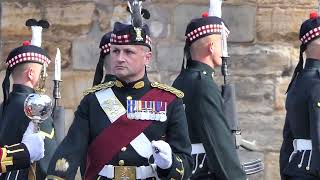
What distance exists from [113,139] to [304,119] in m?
1.99

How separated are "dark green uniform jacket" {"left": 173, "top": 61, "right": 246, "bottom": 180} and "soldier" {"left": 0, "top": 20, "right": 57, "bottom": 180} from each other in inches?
39.5

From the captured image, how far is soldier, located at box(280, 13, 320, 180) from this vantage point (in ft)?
21.2

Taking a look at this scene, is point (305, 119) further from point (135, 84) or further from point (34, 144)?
point (34, 144)

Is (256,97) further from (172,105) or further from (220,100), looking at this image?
(172,105)

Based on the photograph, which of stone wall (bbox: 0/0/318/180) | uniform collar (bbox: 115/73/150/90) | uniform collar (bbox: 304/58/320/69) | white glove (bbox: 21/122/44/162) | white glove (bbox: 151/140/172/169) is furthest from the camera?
stone wall (bbox: 0/0/318/180)

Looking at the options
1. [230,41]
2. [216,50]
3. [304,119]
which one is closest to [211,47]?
[216,50]

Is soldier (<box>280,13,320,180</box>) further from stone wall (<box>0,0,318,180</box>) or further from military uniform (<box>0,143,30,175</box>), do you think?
military uniform (<box>0,143,30,175</box>)

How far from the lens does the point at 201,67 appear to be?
6.56m

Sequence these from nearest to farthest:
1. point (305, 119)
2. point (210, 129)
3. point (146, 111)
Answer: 1. point (146, 111)
2. point (210, 129)
3. point (305, 119)

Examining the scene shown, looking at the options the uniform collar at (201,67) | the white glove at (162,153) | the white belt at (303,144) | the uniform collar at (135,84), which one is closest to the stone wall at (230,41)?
the white belt at (303,144)

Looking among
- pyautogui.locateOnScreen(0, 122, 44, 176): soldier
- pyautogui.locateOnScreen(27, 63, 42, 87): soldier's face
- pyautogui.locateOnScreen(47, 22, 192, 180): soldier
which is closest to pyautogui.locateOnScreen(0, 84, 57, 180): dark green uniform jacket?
pyautogui.locateOnScreen(27, 63, 42, 87): soldier's face

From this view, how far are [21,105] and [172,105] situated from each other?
70.7 inches

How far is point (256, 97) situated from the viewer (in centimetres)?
863

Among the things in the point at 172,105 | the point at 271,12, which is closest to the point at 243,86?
the point at 271,12
